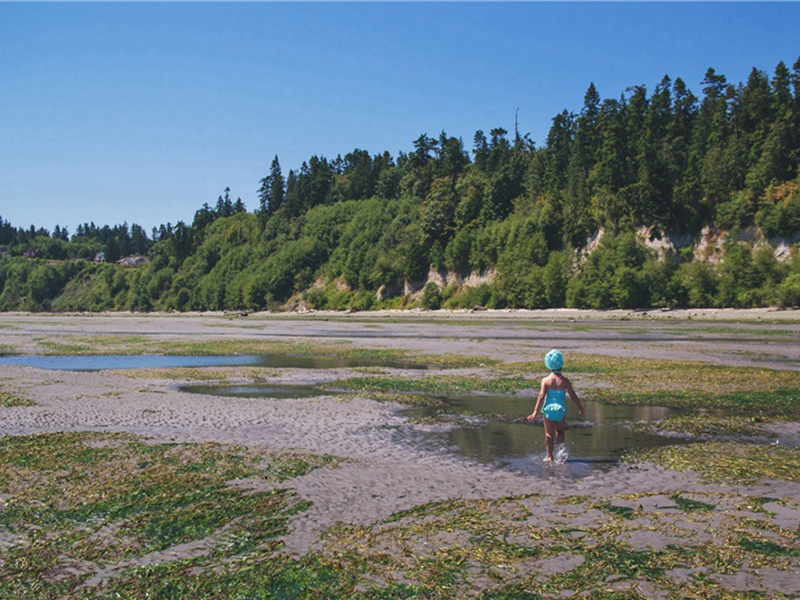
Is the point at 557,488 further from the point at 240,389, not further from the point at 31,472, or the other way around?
the point at 240,389

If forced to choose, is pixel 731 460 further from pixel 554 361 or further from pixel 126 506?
pixel 126 506

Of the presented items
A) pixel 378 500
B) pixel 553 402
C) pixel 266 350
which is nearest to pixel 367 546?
pixel 378 500

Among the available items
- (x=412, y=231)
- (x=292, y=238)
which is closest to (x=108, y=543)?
(x=412, y=231)

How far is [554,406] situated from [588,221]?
9600 centimetres

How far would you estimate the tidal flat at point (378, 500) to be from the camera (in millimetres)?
7246

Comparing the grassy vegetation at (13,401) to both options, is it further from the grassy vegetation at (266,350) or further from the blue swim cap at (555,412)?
the grassy vegetation at (266,350)

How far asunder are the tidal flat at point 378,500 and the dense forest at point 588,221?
6687 centimetres

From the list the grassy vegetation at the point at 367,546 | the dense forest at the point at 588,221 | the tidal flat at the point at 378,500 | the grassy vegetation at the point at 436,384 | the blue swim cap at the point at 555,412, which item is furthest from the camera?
the dense forest at the point at 588,221

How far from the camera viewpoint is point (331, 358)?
37.1 meters

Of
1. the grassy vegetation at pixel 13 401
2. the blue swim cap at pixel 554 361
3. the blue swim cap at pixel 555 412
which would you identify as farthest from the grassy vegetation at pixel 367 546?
the grassy vegetation at pixel 13 401

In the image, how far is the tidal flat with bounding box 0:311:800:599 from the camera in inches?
285

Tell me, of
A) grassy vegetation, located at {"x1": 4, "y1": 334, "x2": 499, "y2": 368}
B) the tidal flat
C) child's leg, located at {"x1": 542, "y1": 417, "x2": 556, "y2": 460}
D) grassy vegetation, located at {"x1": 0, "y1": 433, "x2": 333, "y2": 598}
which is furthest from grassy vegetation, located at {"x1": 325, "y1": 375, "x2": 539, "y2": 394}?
grassy vegetation, located at {"x1": 0, "y1": 433, "x2": 333, "y2": 598}

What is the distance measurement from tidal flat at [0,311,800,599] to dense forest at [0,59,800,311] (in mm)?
66865

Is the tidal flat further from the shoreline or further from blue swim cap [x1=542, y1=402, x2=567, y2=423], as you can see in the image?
the shoreline
